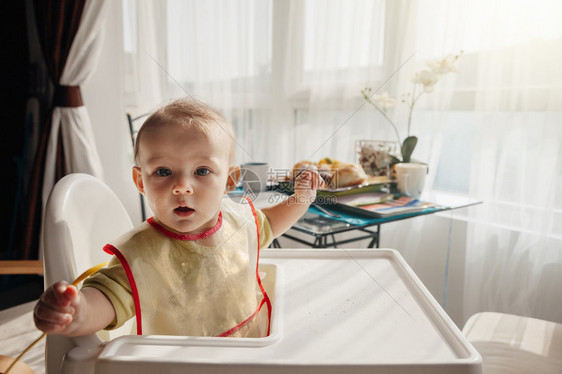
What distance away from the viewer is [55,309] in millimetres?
462

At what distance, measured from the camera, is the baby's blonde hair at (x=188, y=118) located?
25.4 inches

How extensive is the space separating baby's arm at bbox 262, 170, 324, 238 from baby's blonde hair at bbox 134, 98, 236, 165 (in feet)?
0.60

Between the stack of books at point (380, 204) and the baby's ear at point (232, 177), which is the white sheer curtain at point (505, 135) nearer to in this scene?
the stack of books at point (380, 204)

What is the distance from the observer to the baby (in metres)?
0.61

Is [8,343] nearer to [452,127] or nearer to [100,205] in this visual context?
[100,205]

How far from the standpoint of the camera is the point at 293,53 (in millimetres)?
2514

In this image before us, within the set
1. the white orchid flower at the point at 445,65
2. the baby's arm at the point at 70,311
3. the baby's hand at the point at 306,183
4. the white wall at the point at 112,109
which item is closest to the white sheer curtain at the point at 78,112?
the white wall at the point at 112,109

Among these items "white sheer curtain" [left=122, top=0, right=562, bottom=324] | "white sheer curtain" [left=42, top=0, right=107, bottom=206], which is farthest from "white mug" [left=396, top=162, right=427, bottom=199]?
"white sheer curtain" [left=42, top=0, right=107, bottom=206]

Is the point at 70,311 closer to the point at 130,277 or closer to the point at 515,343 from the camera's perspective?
the point at 130,277

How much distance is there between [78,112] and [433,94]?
1.97m

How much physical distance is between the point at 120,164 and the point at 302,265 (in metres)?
2.26

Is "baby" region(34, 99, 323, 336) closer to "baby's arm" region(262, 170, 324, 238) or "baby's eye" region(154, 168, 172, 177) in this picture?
"baby's eye" region(154, 168, 172, 177)

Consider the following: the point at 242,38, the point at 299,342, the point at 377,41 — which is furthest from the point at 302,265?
the point at 242,38

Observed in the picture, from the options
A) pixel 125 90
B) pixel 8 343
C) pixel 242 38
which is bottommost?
pixel 8 343
